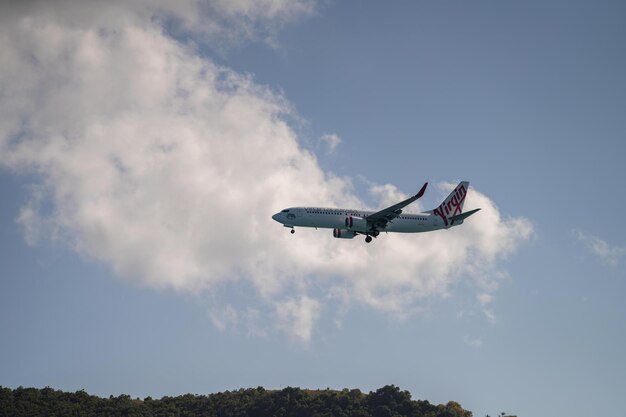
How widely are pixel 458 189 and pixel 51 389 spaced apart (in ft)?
338

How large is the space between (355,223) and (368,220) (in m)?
2.01

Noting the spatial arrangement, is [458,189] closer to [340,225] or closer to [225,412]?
[340,225]

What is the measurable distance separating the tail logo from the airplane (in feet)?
0.53

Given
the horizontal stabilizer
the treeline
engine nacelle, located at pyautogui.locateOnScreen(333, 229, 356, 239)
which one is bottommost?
the treeline

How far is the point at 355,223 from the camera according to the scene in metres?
Answer: 114

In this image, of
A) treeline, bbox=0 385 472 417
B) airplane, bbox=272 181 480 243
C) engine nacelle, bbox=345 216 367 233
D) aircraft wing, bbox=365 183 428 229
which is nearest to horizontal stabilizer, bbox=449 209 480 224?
airplane, bbox=272 181 480 243

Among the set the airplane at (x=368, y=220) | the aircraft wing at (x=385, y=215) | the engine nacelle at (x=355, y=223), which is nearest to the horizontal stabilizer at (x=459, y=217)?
the airplane at (x=368, y=220)

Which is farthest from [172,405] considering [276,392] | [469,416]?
[469,416]

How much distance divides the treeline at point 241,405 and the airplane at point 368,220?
49634 millimetres

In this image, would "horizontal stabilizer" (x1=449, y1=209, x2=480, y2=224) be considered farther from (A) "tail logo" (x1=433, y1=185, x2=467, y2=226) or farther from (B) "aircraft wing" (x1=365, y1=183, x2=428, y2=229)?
(B) "aircraft wing" (x1=365, y1=183, x2=428, y2=229)

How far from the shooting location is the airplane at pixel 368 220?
11231cm

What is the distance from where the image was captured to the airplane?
112 m

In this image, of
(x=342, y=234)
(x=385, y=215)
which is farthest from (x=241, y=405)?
(x=385, y=215)

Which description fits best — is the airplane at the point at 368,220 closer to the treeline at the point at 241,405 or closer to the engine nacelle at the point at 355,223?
the engine nacelle at the point at 355,223
